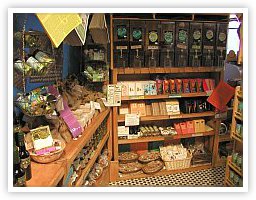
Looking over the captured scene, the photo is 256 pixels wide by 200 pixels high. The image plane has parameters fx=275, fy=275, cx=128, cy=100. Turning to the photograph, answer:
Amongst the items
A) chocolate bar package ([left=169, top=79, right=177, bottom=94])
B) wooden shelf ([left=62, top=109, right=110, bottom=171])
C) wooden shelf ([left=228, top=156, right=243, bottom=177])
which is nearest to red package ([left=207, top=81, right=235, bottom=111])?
chocolate bar package ([left=169, top=79, right=177, bottom=94])

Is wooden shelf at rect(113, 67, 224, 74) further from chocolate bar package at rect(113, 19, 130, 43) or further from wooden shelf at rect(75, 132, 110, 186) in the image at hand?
wooden shelf at rect(75, 132, 110, 186)

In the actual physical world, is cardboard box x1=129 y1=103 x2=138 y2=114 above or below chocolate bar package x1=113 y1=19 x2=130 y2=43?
below

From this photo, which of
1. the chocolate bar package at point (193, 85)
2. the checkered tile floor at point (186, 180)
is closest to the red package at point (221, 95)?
the chocolate bar package at point (193, 85)

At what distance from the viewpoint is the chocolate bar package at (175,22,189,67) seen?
2953 millimetres

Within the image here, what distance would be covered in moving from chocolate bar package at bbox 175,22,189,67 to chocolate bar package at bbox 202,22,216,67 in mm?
212

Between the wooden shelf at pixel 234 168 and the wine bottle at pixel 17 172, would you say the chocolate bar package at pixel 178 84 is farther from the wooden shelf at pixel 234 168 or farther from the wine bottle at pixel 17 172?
the wine bottle at pixel 17 172

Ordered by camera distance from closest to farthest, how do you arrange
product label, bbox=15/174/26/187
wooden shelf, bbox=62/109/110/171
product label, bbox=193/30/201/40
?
product label, bbox=15/174/26/187, wooden shelf, bbox=62/109/110/171, product label, bbox=193/30/201/40

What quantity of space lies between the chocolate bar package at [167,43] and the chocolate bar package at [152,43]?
0.06m

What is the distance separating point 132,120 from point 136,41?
0.87 meters

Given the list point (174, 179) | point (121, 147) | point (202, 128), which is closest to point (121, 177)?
point (121, 147)

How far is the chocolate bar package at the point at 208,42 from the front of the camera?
3.01 metres

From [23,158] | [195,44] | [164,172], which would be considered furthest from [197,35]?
[23,158]

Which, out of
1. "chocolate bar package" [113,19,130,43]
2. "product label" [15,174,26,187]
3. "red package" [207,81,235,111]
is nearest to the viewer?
"product label" [15,174,26,187]
